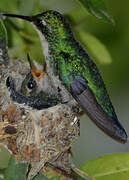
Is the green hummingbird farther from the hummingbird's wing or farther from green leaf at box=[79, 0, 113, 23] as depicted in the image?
green leaf at box=[79, 0, 113, 23]

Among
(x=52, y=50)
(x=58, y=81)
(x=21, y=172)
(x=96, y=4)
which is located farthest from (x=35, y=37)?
(x=21, y=172)

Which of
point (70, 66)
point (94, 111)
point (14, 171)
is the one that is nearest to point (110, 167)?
point (94, 111)

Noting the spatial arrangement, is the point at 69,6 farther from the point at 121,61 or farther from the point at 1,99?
the point at 1,99

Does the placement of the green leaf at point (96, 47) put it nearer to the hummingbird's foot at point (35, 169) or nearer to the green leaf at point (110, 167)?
the green leaf at point (110, 167)

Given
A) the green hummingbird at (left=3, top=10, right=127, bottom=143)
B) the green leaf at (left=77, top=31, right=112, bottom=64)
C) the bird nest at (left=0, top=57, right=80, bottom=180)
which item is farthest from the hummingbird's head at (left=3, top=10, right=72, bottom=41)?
the bird nest at (left=0, top=57, right=80, bottom=180)

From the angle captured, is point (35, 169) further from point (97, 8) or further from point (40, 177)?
point (97, 8)

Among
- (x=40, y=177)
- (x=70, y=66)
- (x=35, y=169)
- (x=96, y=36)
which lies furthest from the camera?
(x=96, y=36)

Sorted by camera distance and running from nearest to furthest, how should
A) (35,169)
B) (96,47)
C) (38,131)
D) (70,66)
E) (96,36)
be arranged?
(35,169)
(38,131)
(70,66)
(96,47)
(96,36)
